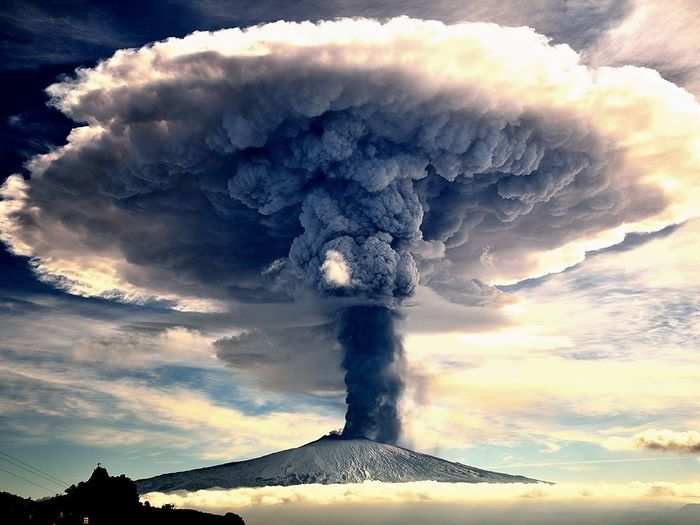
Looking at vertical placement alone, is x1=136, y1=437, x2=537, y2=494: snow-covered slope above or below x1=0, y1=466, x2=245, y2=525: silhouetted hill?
above

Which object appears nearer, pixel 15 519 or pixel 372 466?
pixel 15 519

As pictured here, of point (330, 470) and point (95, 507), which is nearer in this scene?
point (95, 507)

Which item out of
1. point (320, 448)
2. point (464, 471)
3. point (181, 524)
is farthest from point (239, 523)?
point (464, 471)

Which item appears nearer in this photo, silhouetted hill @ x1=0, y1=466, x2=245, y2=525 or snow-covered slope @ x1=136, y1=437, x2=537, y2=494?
silhouetted hill @ x1=0, y1=466, x2=245, y2=525

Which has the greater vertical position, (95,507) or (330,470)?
(330,470)

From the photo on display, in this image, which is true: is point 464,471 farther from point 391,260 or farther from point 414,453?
point 391,260
